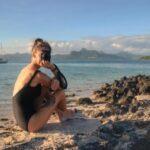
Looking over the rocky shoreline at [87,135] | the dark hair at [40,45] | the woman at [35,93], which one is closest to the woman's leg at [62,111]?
the rocky shoreline at [87,135]

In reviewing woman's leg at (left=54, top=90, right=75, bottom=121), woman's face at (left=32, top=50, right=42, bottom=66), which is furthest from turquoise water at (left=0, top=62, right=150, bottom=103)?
woman's face at (left=32, top=50, right=42, bottom=66)

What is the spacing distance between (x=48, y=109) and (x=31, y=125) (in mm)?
452

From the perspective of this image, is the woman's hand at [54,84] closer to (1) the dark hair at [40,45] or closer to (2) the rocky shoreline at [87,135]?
(1) the dark hair at [40,45]

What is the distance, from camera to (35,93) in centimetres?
792

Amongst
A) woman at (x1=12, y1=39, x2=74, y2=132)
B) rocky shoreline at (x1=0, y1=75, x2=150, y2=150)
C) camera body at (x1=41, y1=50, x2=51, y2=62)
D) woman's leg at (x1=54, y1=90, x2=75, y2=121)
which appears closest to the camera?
rocky shoreline at (x1=0, y1=75, x2=150, y2=150)

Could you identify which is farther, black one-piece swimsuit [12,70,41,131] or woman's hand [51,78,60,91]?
woman's hand [51,78,60,91]

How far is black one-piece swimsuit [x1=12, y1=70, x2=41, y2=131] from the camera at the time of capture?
7.80 m

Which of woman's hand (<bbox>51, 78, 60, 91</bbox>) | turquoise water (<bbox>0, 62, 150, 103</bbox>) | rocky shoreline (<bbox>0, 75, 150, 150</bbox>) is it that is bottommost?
turquoise water (<bbox>0, 62, 150, 103</bbox>)

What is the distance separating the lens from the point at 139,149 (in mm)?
7344

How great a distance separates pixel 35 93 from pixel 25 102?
0.85 feet

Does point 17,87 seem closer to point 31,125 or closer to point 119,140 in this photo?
→ point 31,125

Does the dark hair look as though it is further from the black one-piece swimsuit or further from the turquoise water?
the turquoise water

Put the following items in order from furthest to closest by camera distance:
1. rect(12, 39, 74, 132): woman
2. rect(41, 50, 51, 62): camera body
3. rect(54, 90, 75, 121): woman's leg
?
rect(54, 90, 75, 121): woman's leg
rect(41, 50, 51, 62): camera body
rect(12, 39, 74, 132): woman

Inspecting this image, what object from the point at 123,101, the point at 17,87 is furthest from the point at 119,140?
the point at 123,101
